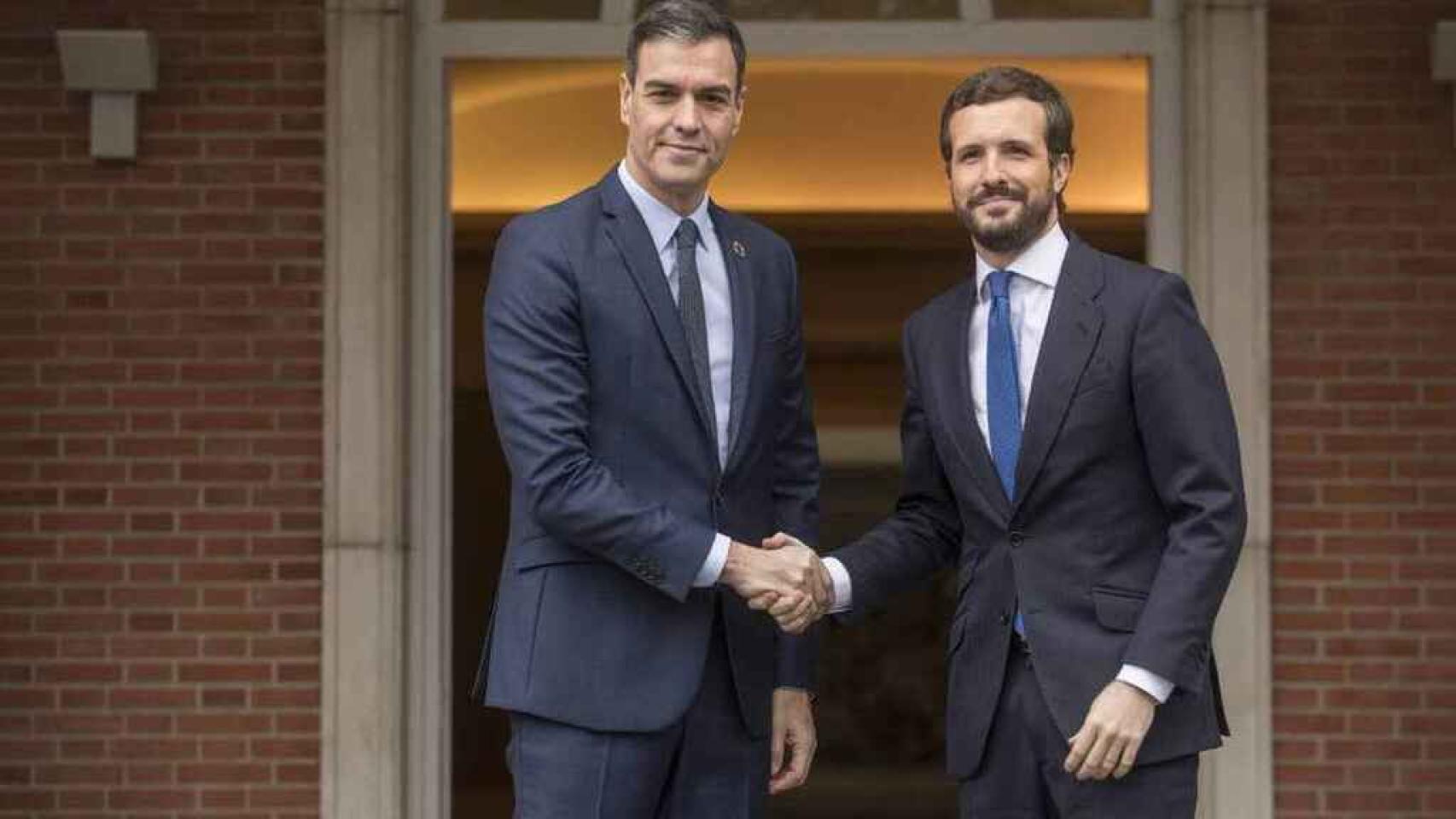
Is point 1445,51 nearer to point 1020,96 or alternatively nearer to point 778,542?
point 1020,96

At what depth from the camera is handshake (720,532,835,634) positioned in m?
4.04

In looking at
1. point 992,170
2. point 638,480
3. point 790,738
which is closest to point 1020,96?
point 992,170

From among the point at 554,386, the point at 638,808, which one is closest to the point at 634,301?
the point at 554,386

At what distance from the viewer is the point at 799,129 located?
840cm

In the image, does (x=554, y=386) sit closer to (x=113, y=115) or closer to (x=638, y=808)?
(x=638, y=808)

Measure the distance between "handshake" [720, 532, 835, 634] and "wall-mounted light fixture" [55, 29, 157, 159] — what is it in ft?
9.91

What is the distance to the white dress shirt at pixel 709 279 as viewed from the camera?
416 cm

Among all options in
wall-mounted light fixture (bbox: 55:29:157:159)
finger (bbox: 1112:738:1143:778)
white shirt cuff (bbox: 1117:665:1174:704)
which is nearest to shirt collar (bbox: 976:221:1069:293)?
white shirt cuff (bbox: 1117:665:1174:704)

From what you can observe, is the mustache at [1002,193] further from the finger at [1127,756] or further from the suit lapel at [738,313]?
the finger at [1127,756]

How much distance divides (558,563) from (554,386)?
0.29m

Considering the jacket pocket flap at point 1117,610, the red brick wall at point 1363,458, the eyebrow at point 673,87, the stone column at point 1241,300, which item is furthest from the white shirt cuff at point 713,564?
the red brick wall at point 1363,458

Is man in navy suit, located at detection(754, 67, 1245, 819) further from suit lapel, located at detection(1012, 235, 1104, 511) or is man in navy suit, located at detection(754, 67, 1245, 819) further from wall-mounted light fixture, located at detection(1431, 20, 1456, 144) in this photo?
wall-mounted light fixture, located at detection(1431, 20, 1456, 144)

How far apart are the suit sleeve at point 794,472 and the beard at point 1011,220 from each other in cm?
37

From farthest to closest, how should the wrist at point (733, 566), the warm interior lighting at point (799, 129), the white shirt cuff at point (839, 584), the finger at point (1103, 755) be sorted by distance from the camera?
the warm interior lighting at point (799, 129) < the white shirt cuff at point (839, 584) < the wrist at point (733, 566) < the finger at point (1103, 755)
